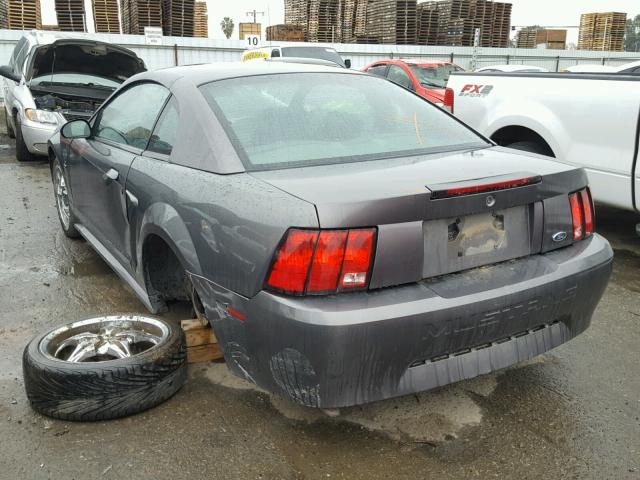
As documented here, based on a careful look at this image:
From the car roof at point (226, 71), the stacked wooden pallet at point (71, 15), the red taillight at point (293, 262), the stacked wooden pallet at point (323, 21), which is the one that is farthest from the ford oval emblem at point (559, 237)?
the stacked wooden pallet at point (323, 21)

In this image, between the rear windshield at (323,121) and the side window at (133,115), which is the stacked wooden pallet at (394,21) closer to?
the side window at (133,115)

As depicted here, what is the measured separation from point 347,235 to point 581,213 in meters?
1.27

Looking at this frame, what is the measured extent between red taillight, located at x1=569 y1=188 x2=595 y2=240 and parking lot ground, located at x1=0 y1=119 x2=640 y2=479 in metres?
0.79

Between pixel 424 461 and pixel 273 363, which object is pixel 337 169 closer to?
pixel 273 363

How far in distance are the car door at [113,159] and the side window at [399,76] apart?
8.47 meters

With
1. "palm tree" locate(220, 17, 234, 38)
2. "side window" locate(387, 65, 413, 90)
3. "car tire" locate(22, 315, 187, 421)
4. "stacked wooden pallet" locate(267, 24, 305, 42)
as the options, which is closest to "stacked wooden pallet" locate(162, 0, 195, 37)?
"stacked wooden pallet" locate(267, 24, 305, 42)

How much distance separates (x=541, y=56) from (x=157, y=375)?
2627 centimetres

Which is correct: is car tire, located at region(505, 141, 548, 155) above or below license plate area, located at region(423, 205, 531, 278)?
below

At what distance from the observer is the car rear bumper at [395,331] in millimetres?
2107

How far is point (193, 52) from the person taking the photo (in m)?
20.1

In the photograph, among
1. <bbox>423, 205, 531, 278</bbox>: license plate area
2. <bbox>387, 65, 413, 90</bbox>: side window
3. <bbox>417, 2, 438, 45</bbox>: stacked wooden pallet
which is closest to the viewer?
<bbox>423, 205, 531, 278</bbox>: license plate area

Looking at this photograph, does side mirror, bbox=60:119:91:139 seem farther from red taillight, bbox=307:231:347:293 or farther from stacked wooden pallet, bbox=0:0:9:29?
stacked wooden pallet, bbox=0:0:9:29

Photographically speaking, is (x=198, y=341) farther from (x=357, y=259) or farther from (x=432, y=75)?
(x=432, y=75)

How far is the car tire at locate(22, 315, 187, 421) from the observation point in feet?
8.25
